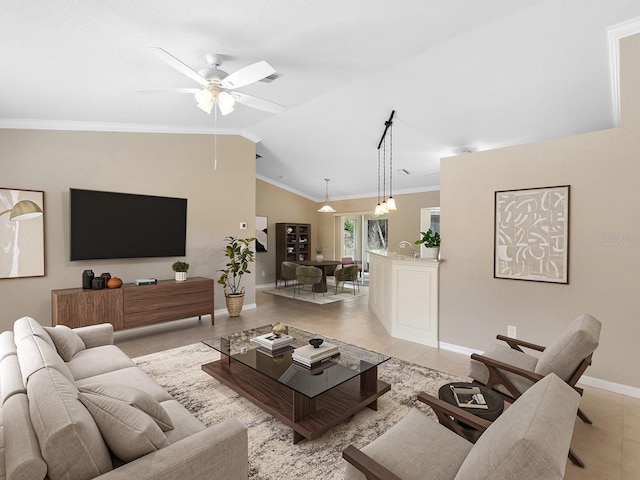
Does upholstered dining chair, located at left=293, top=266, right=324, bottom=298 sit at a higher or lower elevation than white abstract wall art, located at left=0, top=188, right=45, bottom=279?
lower

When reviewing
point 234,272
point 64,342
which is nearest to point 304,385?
point 64,342

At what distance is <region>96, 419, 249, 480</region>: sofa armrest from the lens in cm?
119

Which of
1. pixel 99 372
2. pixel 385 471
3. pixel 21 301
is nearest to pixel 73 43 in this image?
pixel 99 372

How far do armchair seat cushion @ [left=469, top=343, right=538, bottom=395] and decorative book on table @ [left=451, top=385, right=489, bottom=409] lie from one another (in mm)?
362

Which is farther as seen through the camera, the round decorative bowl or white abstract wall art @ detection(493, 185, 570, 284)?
the round decorative bowl

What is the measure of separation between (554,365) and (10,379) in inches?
124

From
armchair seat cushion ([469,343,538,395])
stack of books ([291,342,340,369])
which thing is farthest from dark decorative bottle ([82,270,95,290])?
armchair seat cushion ([469,343,538,395])

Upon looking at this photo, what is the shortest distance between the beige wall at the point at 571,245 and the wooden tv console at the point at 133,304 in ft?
11.7

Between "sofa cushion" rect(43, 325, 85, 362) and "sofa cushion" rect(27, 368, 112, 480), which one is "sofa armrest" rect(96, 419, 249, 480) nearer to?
"sofa cushion" rect(27, 368, 112, 480)

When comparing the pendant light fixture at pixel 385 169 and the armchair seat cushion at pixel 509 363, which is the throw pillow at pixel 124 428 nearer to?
the armchair seat cushion at pixel 509 363

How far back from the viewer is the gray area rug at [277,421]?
198 cm

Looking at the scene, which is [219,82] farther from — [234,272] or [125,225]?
[234,272]

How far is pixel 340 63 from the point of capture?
3486 mm

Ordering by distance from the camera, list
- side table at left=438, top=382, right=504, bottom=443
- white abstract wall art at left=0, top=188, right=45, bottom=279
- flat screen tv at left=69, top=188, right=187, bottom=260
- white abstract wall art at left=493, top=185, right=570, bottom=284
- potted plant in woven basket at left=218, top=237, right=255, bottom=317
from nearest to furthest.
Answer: side table at left=438, top=382, right=504, bottom=443, white abstract wall art at left=493, top=185, right=570, bottom=284, white abstract wall art at left=0, top=188, right=45, bottom=279, flat screen tv at left=69, top=188, right=187, bottom=260, potted plant in woven basket at left=218, top=237, right=255, bottom=317
